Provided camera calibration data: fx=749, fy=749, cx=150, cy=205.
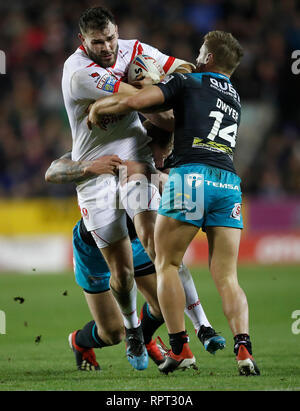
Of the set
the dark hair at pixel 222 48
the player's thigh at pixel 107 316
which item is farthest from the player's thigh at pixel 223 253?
the player's thigh at pixel 107 316

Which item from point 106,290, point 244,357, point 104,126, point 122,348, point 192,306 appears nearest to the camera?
point 244,357

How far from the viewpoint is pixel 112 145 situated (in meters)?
5.63

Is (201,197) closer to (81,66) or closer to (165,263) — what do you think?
(165,263)

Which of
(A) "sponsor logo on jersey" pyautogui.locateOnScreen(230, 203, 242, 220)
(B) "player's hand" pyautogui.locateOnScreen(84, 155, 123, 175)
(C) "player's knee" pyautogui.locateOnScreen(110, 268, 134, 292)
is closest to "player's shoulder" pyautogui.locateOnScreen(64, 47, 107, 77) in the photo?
(B) "player's hand" pyautogui.locateOnScreen(84, 155, 123, 175)

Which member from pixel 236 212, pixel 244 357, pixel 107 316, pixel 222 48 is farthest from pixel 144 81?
pixel 244 357

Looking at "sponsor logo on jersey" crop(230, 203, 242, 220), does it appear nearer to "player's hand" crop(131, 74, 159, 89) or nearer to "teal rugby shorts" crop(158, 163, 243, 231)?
"teal rugby shorts" crop(158, 163, 243, 231)

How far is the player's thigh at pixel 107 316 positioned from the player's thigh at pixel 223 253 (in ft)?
4.24

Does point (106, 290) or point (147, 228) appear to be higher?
point (147, 228)

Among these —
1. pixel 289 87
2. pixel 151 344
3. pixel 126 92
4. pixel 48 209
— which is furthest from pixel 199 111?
pixel 289 87

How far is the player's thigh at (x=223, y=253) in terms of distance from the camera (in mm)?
4902

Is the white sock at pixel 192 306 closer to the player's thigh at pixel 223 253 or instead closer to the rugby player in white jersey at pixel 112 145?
the rugby player in white jersey at pixel 112 145

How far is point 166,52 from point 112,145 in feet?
36.1

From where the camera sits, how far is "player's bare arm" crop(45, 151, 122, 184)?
5.50m

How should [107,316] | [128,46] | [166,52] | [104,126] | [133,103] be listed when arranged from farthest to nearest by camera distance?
[166,52] → [107,316] → [128,46] → [104,126] → [133,103]
